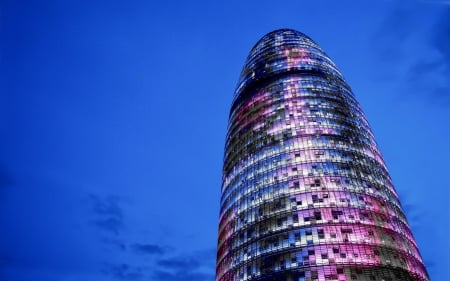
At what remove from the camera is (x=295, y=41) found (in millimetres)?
149625

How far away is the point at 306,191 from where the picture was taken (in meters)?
98.1

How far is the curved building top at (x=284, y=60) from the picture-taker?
135 metres

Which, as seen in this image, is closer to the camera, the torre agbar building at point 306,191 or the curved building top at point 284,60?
the torre agbar building at point 306,191

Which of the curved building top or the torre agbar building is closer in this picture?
the torre agbar building

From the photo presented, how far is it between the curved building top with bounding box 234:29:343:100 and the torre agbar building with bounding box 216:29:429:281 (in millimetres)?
638

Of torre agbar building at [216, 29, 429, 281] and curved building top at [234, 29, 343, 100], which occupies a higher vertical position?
curved building top at [234, 29, 343, 100]

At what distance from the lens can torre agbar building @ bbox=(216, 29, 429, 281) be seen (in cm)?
8869

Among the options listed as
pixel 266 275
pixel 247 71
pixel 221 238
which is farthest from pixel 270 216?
pixel 247 71

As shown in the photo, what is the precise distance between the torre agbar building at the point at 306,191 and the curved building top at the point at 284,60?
2.09ft

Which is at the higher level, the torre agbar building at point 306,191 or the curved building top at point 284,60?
the curved building top at point 284,60

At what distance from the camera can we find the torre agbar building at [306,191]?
88.7 metres

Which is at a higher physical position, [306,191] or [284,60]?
[284,60]

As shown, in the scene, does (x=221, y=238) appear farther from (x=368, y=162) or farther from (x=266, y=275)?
→ (x=368, y=162)

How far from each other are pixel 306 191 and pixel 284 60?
5824 centimetres
